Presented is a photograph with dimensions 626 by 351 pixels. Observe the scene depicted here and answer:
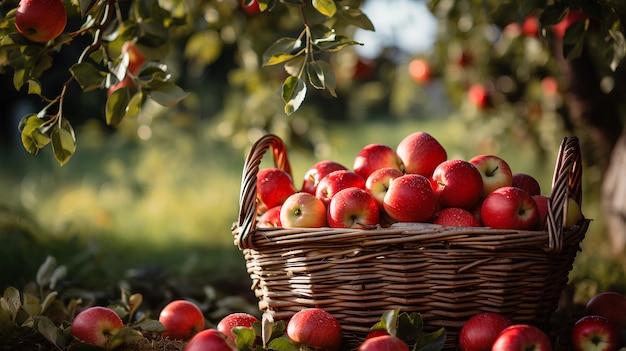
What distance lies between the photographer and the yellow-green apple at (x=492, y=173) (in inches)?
58.0

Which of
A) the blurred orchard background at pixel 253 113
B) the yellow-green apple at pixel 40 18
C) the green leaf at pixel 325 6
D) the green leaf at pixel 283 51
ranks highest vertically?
the green leaf at pixel 325 6

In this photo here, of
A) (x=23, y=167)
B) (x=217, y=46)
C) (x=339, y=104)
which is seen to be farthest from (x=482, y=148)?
(x=339, y=104)

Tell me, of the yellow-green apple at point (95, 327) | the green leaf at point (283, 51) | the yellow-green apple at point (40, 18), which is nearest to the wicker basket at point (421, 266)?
the green leaf at point (283, 51)

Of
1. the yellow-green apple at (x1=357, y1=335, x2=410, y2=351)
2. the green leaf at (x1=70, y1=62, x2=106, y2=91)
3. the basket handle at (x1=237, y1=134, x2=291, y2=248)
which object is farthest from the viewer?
the green leaf at (x1=70, y1=62, x2=106, y2=91)

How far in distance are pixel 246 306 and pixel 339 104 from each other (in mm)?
6522

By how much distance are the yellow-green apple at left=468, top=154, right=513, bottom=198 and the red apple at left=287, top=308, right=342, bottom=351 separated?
0.49 m

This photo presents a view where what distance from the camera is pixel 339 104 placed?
8.30m

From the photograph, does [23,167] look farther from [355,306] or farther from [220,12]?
[355,306]

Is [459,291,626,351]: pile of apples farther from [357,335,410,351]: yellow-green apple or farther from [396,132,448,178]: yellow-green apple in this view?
[396,132,448,178]: yellow-green apple

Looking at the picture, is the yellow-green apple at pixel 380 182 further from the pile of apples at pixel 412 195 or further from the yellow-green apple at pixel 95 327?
the yellow-green apple at pixel 95 327

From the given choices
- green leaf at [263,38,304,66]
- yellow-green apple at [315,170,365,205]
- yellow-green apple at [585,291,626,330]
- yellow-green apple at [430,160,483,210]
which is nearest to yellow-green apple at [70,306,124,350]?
yellow-green apple at [315,170,365,205]

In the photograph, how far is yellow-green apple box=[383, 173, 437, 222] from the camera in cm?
133

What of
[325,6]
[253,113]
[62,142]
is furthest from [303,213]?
[253,113]

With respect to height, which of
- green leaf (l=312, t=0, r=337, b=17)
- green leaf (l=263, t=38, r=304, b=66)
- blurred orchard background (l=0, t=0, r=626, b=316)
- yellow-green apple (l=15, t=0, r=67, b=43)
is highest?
green leaf (l=312, t=0, r=337, b=17)
